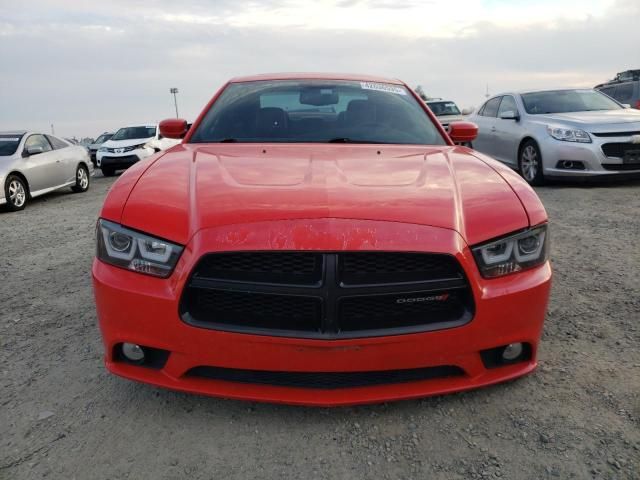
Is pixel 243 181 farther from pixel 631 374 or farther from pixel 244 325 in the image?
pixel 631 374

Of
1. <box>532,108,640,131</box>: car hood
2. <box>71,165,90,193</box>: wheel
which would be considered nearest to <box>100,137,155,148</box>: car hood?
<box>71,165,90,193</box>: wheel

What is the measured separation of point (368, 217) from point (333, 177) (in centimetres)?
41

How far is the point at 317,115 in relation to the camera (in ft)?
11.3

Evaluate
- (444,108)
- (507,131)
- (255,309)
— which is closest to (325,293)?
(255,309)

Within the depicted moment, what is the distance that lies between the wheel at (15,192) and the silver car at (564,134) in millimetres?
8107

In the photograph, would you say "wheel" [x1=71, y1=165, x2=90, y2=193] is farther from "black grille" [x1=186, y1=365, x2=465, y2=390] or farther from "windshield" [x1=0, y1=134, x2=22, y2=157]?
"black grille" [x1=186, y1=365, x2=465, y2=390]

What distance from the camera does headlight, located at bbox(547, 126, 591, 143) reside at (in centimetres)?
754

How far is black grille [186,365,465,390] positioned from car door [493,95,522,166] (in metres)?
7.28

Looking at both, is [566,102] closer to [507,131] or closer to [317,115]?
[507,131]

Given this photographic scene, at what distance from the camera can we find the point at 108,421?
2186mm

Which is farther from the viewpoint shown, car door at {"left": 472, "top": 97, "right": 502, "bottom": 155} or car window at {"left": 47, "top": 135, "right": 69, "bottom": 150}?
car window at {"left": 47, "top": 135, "right": 69, "bottom": 150}

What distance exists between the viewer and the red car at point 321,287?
1.95 m

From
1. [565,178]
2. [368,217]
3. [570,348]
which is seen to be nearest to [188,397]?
[368,217]

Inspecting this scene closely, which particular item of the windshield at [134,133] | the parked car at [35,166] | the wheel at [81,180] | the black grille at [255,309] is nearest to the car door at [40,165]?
the parked car at [35,166]
